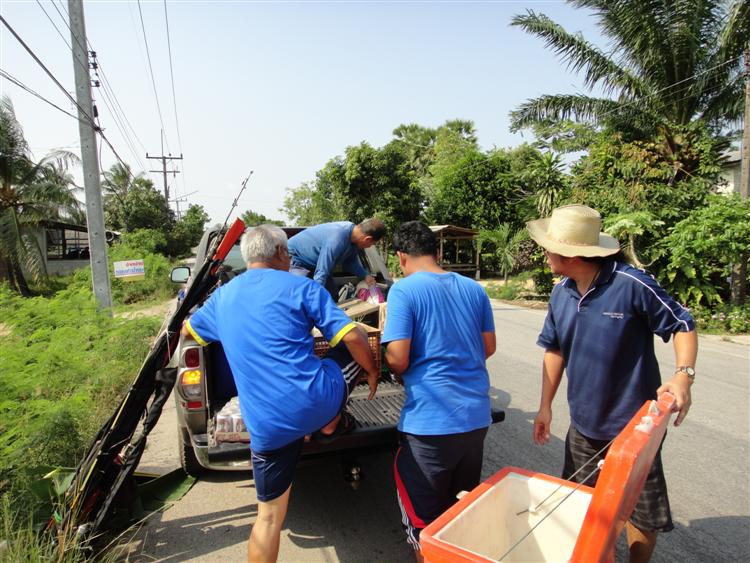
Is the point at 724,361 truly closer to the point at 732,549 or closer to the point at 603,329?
the point at 732,549

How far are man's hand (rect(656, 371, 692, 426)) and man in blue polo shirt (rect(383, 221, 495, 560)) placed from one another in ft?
2.68

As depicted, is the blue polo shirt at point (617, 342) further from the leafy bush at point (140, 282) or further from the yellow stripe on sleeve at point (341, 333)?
the leafy bush at point (140, 282)

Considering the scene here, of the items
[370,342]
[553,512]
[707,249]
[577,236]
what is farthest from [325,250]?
[707,249]

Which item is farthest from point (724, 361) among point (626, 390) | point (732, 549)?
point (626, 390)

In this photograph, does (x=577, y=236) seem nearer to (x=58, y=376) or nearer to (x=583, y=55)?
(x=58, y=376)

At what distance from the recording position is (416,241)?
2623 mm

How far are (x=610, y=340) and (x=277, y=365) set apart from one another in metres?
1.60

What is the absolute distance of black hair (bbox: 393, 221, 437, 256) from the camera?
2.62 metres

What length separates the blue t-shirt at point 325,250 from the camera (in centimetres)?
460

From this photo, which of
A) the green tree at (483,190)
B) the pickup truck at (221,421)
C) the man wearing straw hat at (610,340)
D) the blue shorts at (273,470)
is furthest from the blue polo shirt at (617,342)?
the green tree at (483,190)

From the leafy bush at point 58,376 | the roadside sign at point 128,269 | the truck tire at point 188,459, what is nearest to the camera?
the leafy bush at point 58,376

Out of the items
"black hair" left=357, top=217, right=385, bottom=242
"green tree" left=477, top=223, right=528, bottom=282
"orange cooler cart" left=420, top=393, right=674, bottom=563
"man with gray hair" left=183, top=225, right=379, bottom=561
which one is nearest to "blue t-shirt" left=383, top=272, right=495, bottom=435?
"man with gray hair" left=183, top=225, right=379, bottom=561

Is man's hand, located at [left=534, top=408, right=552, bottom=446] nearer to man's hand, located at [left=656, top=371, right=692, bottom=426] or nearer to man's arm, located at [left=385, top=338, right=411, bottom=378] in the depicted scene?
man's hand, located at [left=656, top=371, right=692, bottom=426]

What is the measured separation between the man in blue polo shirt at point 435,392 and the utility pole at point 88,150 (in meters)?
8.55
